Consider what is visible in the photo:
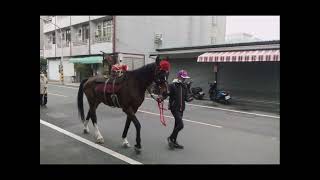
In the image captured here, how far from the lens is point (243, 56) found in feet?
58.9

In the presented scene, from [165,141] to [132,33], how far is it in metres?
24.8

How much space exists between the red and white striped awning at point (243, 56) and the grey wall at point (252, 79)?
1268mm

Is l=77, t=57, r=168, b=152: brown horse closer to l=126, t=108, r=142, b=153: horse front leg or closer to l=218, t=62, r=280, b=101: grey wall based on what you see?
l=126, t=108, r=142, b=153: horse front leg

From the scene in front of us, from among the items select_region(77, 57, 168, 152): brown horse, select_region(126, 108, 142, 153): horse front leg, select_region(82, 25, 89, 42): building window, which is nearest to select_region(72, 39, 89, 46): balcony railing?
select_region(82, 25, 89, 42): building window

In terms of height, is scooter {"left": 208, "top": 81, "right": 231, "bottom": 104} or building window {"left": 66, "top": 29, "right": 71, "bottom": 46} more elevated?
building window {"left": 66, "top": 29, "right": 71, "bottom": 46}

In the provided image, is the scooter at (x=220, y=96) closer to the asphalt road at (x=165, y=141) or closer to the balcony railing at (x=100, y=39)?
the asphalt road at (x=165, y=141)

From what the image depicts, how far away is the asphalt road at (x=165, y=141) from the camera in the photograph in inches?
270

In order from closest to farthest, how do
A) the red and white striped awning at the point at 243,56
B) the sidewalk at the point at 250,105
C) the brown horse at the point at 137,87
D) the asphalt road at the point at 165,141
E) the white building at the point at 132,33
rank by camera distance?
the asphalt road at the point at 165,141, the brown horse at the point at 137,87, the sidewalk at the point at 250,105, the red and white striped awning at the point at 243,56, the white building at the point at 132,33

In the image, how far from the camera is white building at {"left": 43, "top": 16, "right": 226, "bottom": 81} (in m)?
31.9

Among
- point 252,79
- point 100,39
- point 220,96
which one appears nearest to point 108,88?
point 220,96

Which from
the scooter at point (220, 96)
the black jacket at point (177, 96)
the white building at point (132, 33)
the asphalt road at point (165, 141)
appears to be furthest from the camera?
the white building at point (132, 33)

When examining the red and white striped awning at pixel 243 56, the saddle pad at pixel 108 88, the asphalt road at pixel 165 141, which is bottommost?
the asphalt road at pixel 165 141

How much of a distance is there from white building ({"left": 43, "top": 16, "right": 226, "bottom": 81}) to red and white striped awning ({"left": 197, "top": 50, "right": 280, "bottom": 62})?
1315cm

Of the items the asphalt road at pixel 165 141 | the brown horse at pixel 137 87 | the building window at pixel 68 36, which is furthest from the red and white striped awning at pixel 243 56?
the building window at pixel 68 36
